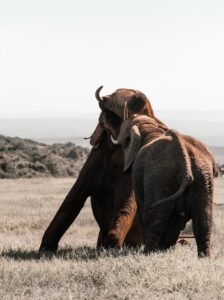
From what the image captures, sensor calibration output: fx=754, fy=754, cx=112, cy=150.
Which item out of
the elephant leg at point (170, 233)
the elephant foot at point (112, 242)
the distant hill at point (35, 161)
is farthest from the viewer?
the distant hill at point (35, 161)

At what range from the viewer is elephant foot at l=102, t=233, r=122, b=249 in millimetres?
9703

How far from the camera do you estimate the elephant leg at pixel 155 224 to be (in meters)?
7.96

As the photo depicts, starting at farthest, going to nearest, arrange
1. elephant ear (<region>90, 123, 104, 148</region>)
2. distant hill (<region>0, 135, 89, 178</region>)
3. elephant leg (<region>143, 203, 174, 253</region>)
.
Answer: distant hill (<region>0, 135, 89, 178</region>) < elephant ear (<region>90, 123, 104, 148</region>) < elephant leg (<region>143, 203, 174, 253</region>)

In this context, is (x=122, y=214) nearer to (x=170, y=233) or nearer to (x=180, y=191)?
(x=170, y=233)

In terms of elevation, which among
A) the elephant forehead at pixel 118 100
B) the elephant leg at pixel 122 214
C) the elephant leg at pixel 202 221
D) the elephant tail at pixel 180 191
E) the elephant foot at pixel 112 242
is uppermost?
the elephant forehead at pixel 118 100

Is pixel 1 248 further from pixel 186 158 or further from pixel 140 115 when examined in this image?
pixel 186 158

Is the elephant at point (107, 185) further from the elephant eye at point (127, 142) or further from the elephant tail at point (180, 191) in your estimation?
the elephant tail at point (180, 191)

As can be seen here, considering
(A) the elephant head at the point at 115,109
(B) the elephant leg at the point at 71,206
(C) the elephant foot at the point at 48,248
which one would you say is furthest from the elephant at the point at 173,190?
(C) the elephant foot at the point at 48,248

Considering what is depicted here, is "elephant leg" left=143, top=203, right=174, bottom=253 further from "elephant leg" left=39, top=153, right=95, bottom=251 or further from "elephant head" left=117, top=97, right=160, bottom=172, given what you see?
"elephant leg" left=39, top=153, right=95, bottom=251

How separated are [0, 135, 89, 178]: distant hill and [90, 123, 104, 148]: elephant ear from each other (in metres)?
30.3

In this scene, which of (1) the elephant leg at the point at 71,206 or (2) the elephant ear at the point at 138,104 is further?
(1) the elephant leg at the point at 71,206

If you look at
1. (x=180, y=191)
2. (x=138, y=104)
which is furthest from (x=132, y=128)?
(x=180, y=191)

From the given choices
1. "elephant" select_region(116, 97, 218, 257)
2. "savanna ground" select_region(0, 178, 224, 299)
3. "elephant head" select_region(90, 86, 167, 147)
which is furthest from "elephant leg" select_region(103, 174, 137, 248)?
"elephant" select_region(116, 97, 218, 257)

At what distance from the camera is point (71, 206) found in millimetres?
10461
